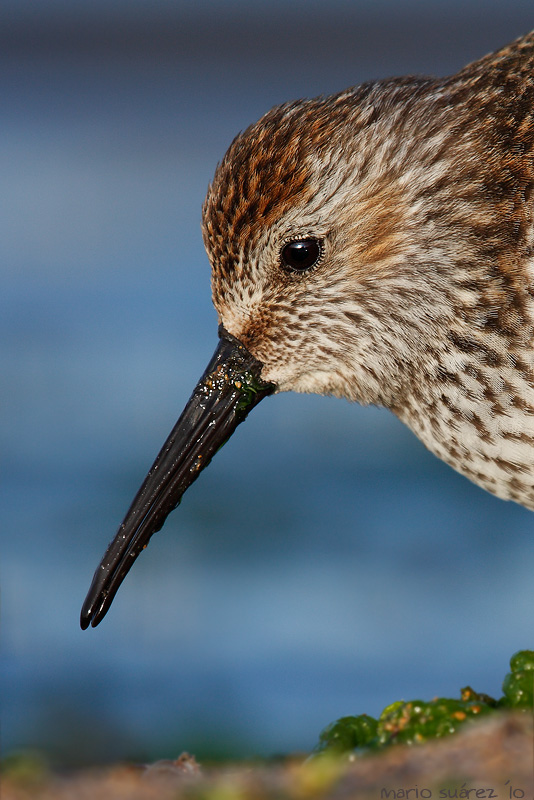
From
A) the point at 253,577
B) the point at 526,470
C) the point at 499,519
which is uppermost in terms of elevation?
the point at 499,519

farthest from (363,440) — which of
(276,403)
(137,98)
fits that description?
(137,98)

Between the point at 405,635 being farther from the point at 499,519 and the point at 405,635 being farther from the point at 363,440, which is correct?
the point at 363,440

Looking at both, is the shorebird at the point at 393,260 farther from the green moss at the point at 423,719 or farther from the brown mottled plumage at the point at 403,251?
the green moss at the point at 423,719

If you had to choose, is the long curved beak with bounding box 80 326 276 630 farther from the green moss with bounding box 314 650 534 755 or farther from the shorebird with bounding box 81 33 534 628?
the green moss with bounding box 314 650 534 755

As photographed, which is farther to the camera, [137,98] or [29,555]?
[137,98]

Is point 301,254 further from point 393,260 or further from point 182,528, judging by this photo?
point 182,528

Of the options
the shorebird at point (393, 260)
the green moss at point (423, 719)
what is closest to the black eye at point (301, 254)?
the shorebird at point (393, 260)
